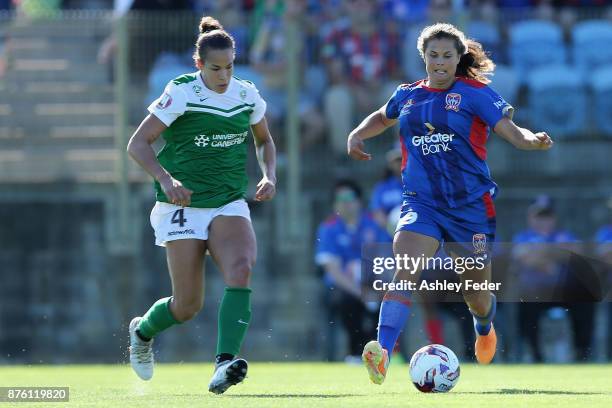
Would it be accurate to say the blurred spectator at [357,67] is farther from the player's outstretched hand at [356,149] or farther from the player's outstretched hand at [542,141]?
the player's outstretched hand at [542,141]

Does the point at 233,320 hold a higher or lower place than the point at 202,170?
lower

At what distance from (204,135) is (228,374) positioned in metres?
1.70

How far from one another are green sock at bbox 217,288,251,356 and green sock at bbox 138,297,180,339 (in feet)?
2.22

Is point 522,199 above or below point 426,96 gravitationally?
below

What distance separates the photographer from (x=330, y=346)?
55.3ft

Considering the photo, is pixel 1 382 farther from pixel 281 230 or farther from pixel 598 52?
pixel 598 52

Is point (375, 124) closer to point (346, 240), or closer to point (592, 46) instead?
point (346, 240)

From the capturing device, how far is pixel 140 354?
1007cm

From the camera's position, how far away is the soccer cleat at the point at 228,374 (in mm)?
8641

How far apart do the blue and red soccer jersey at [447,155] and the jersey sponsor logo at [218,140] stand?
1084 millimetres

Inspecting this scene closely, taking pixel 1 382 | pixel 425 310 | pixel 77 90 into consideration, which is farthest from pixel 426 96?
pixel 77 90

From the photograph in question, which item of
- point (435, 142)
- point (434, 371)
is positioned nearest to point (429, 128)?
point (435, 142)

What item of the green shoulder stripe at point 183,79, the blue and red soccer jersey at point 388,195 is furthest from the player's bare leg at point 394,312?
the blue and red soccer jersey at point 388,195

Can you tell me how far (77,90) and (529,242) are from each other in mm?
5695
